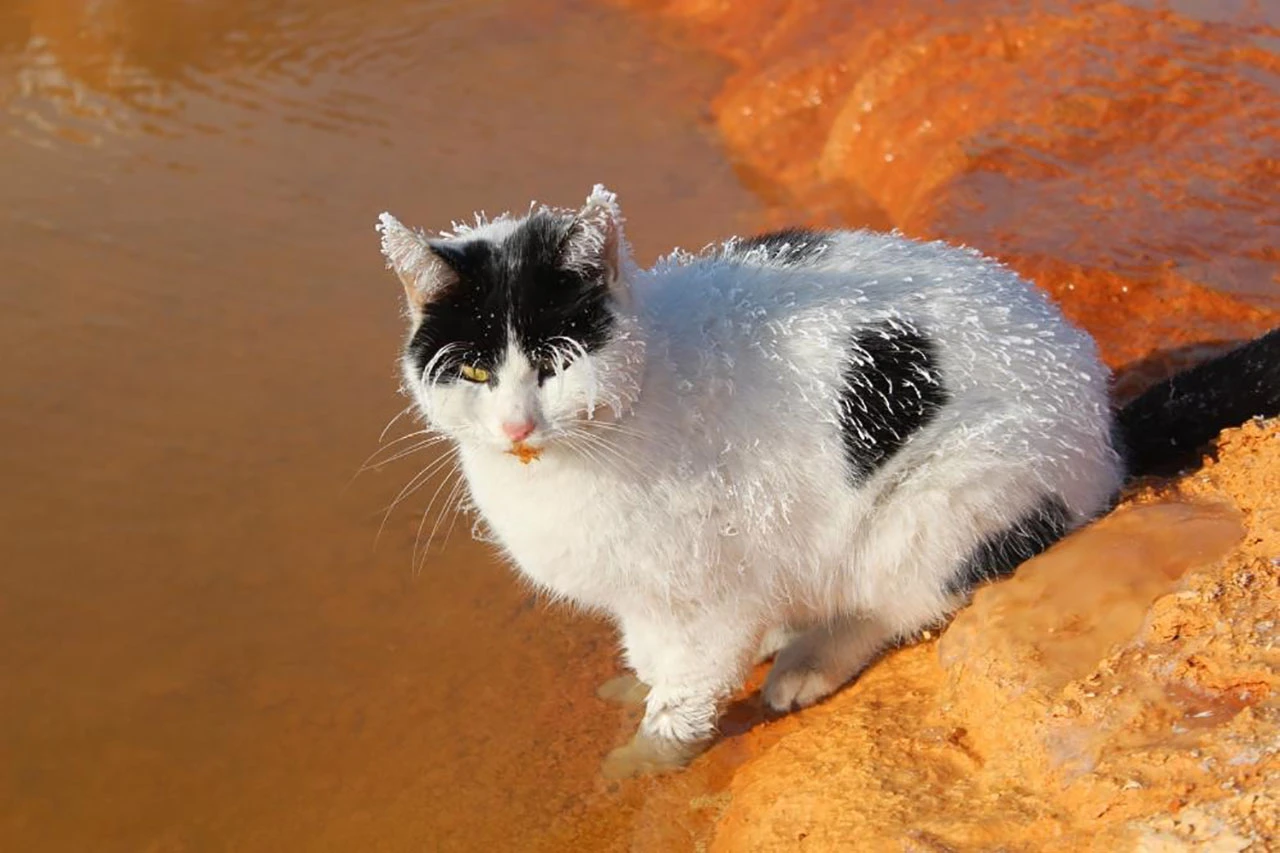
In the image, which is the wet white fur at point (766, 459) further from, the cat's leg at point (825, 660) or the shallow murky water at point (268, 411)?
the shallow murky water at point (268, 411)

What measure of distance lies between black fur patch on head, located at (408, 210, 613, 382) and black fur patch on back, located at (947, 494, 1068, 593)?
1.37m

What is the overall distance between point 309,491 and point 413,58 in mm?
3927

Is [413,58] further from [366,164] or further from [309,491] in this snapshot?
[309,491]

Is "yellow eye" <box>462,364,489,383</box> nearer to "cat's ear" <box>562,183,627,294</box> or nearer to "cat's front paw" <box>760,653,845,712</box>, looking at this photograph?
"cat's ear" <box>562,183,627,294</box>

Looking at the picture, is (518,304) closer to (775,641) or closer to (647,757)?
(647,757)

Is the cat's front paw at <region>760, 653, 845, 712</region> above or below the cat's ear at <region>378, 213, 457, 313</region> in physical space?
below

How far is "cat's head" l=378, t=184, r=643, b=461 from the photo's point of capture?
2.88 metres

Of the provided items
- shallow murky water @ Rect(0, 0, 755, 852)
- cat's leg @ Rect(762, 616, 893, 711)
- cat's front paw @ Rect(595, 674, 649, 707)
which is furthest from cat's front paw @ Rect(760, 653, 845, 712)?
shallow murky water @ Rect(0, 0, 755, 852)

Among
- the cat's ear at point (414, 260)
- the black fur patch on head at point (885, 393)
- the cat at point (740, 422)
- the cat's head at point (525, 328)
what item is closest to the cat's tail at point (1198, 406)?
the cat at point (740, 422)

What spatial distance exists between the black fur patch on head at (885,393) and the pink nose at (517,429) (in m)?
0.94

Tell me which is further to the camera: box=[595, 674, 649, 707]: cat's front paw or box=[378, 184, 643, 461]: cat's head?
box=[595, 674, 649, 707]: cat's front paw

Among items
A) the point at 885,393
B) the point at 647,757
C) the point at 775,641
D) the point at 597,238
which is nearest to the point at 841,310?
the point at 885,393

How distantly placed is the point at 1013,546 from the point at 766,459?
0.83m

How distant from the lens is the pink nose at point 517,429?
9.27 feet
